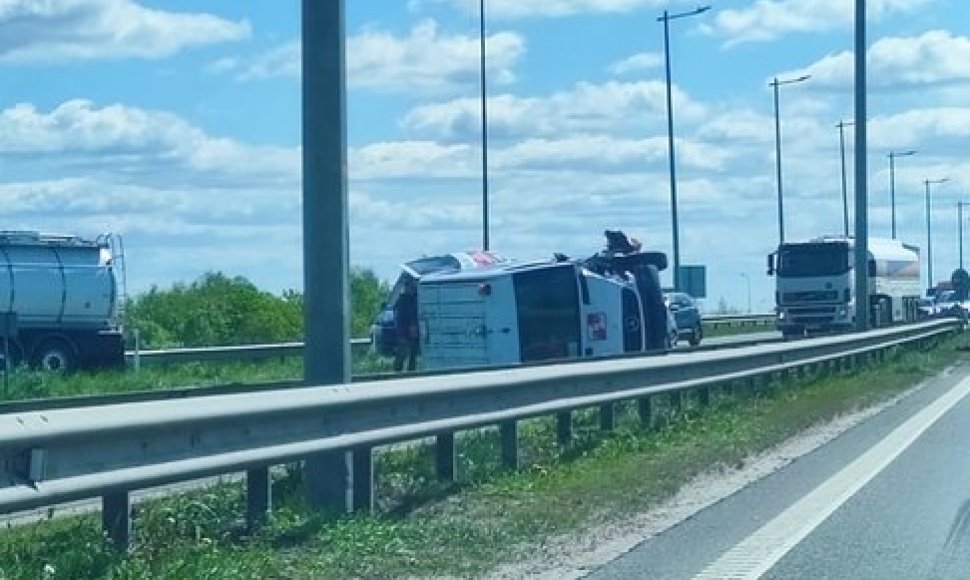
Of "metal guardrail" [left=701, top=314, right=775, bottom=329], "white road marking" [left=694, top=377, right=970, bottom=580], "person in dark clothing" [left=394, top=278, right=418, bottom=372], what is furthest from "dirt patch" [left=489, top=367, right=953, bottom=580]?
"metal guardrail" [left=701, top=314, right=775, bottom=329]

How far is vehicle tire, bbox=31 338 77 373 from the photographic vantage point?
4038 centimetres

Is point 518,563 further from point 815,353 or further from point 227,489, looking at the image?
point 815,353

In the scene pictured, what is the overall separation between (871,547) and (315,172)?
4389 mm

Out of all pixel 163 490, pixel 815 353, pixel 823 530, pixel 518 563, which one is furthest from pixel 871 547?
pixel 815 353

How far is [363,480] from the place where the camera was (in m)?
13.5

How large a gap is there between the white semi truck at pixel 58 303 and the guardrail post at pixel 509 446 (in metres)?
24.5

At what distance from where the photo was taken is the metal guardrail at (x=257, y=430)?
9.33 meters

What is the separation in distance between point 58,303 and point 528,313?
1320 cm

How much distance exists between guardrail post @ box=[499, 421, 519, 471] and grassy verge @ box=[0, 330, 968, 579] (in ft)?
0.41

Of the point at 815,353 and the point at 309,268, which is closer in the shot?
the point at 309,268

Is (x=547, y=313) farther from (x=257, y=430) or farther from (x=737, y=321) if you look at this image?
(x=737, y=321)

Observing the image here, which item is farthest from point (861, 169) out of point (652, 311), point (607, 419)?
point (607, 419)

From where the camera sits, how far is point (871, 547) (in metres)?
12.7

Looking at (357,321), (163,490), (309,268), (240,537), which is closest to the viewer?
(240,537)
